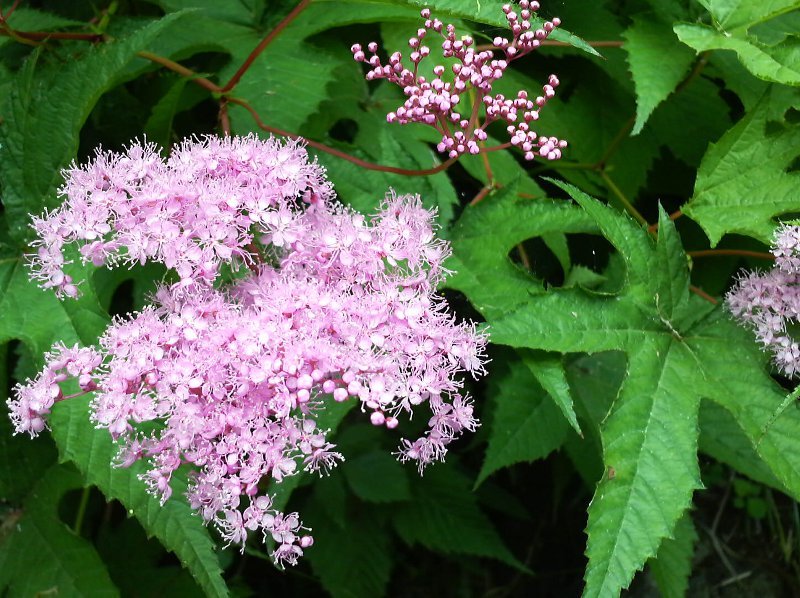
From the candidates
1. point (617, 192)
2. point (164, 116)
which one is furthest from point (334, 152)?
point (617, 192)

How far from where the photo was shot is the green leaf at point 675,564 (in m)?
2.35

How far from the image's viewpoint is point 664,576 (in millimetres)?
2373

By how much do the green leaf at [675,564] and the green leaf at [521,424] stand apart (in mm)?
491

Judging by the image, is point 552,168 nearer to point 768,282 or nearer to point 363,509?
point 768,282

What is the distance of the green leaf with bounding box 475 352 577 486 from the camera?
2.41 meters

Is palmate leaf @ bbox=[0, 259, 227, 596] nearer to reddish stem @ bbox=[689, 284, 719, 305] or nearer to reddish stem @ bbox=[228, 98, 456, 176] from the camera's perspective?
reddish stem @ bbox=[228, 98, 456, 176]

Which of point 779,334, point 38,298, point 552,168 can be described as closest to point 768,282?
point 779,334

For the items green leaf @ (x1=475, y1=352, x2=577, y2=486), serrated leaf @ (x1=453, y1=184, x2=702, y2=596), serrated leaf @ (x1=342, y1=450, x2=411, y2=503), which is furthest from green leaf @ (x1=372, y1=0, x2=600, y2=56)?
serrated leaf @ (x1=342, y1=450, x2=411, y2=503)

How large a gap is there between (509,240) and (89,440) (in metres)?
1.21

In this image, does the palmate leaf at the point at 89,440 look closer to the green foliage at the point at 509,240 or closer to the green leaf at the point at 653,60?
the green foliage at the point at 509,240

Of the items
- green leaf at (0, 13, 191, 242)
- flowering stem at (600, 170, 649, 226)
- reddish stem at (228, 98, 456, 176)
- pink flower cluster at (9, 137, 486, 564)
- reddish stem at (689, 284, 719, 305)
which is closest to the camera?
pink flower cluster at (9, 137, 486, 564)

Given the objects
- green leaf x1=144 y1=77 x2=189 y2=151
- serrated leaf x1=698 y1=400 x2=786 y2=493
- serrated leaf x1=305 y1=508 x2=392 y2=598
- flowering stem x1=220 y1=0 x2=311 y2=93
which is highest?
flowering stem x1=220 y1=0 x2=311 y2=93

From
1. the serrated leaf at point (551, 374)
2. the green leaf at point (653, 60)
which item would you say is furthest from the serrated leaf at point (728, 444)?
the green leaf at point (653, 60)

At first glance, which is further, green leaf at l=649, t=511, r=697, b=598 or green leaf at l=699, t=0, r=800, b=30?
green leaf at l=649, t=511, r=697, b=598
